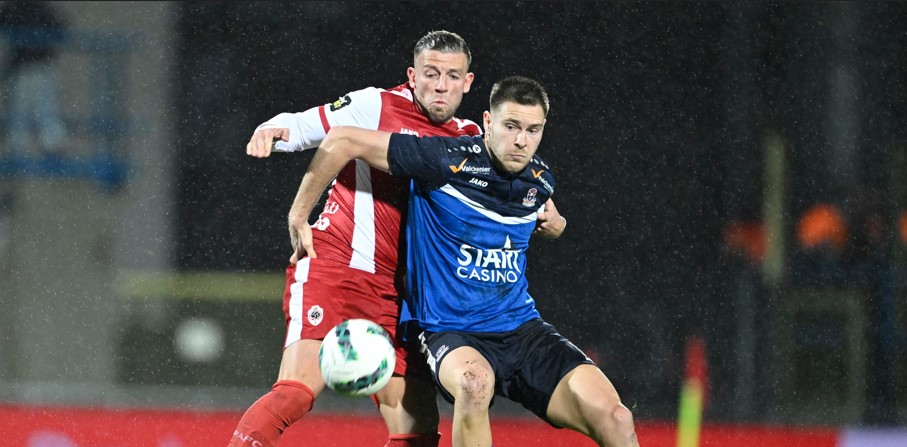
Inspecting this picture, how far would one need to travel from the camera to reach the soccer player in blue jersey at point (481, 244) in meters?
2.56

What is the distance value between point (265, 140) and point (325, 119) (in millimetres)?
246

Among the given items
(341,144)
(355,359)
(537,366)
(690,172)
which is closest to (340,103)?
(341,144)

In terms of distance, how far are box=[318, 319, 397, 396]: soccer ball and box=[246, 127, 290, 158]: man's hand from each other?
0.50 metres

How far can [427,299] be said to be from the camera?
2.67m

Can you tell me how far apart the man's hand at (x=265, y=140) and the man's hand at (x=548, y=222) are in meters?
0.75

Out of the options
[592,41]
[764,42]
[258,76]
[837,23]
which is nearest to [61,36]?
[258,76]

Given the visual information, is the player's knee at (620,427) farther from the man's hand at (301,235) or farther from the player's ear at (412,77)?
the player's ear at (412,77)

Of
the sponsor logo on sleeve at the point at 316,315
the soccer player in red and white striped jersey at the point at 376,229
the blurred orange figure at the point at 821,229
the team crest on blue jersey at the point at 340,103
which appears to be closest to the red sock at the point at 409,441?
the soccer player in red and white striped jersey at the point at 376,229

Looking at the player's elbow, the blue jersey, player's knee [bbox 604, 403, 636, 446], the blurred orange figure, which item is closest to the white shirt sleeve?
the player's elbow

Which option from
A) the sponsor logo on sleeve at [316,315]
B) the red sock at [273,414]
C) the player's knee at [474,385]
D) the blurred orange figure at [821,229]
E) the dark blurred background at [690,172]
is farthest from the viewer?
the blurred orange figure at [821,229]

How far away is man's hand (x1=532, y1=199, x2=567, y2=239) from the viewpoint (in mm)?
2871

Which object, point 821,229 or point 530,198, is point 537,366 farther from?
point 821,229

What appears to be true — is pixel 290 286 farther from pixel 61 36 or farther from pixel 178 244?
pixel 61 36

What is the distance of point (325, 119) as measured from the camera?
9.27ft
